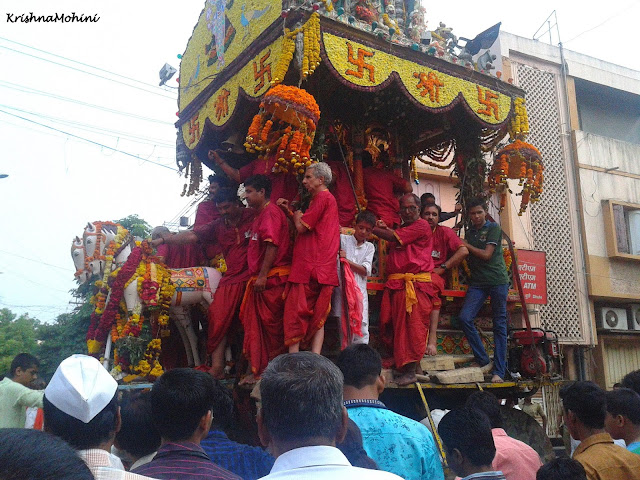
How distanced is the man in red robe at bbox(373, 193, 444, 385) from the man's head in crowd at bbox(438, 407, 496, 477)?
10.0ft

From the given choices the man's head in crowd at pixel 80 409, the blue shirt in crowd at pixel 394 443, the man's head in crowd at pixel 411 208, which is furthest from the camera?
the man's head in crowd at pixel 411 208

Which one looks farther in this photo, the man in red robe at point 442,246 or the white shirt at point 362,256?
the man in red robe at point 442,246

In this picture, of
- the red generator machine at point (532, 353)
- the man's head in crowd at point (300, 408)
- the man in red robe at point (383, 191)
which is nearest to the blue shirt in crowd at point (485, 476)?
the man's head in crowd at point (300, 408)

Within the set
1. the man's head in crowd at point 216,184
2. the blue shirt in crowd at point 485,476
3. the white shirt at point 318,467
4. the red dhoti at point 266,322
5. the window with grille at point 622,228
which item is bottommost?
the blue shirt in crowd at point 485,476

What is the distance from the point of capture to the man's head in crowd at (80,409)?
7.06ft

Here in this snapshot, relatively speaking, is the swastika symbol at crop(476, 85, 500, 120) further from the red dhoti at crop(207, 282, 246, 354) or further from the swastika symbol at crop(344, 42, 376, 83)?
the red dhoti at crop(207, 282, 246, 354)

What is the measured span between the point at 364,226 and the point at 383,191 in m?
1.68

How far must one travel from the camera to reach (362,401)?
10.6ft

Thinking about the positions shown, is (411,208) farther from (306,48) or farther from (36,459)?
(36,459)

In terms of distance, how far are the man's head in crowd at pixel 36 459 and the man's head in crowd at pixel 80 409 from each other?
0.97 meters

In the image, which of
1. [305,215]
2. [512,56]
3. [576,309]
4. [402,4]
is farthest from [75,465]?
[512,56]

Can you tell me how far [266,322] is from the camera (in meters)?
6.05

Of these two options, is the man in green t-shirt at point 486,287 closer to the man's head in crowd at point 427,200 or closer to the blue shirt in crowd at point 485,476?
the man's head in crowd at point 427,200

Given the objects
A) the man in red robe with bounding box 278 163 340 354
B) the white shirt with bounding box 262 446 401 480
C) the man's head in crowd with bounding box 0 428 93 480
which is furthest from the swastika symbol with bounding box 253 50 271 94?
the man's head in crowd with bounding box 0 428 93 480
